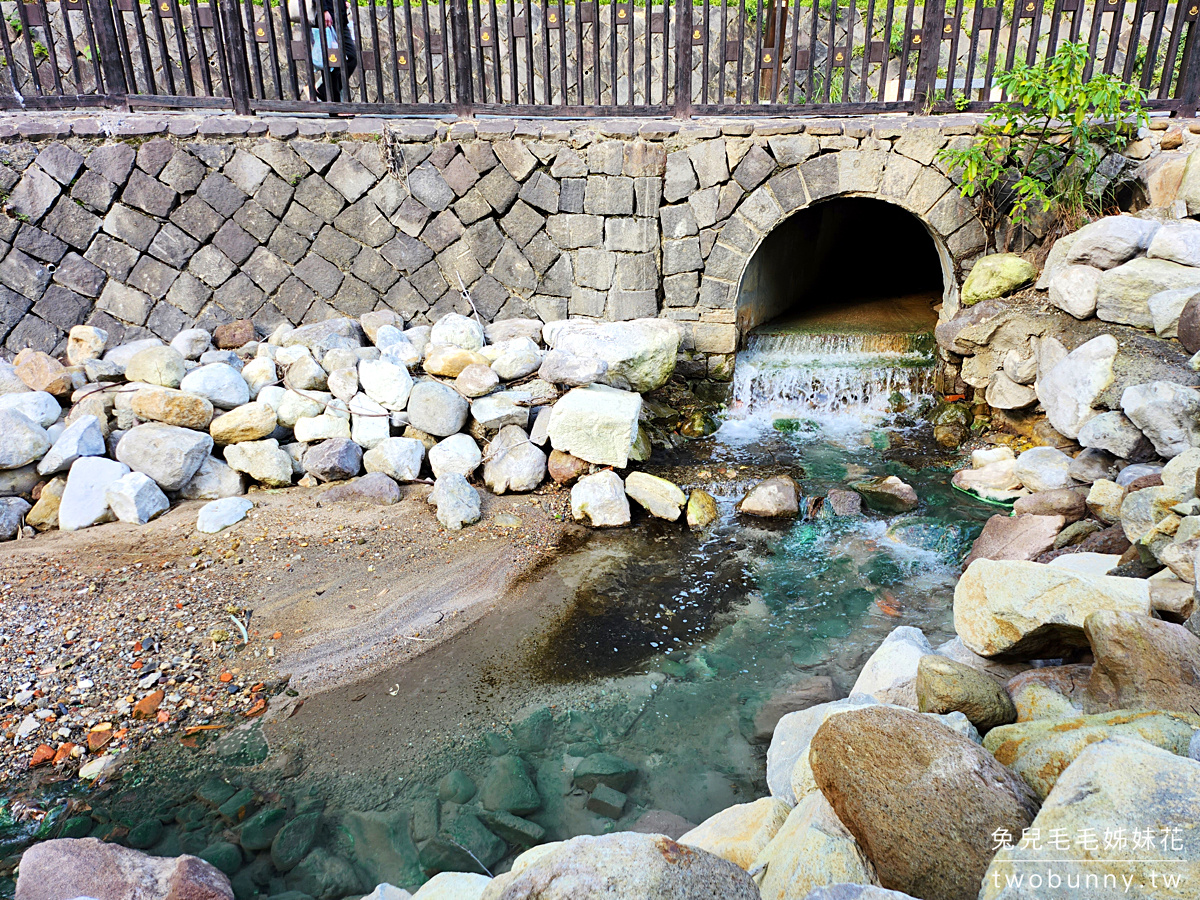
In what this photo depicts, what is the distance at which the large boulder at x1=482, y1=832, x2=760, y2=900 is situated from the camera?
1759 millimetres

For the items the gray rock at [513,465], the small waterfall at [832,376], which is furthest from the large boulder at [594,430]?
the small waterfall at [832,376]

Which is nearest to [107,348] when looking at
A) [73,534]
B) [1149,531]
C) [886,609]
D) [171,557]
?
[73,534]

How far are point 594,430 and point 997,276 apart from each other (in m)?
3.87

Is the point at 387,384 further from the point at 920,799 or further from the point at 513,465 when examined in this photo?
the point at 920,799

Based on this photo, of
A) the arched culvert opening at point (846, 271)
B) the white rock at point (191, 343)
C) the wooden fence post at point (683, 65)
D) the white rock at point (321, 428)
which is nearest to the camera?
the white rock at point (321, 428)

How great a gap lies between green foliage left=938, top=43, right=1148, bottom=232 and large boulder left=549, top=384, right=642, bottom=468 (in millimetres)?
3672

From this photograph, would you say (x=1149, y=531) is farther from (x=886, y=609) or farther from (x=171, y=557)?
(x=171, y=557)

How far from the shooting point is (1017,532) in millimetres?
4684

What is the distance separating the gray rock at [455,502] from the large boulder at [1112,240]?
512 cm

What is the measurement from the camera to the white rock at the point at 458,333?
6.57 meters

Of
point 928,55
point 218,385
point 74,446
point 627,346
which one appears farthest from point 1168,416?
point 74,446

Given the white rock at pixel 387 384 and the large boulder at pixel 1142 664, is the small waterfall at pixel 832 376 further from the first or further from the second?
the large boulder at pixel 1142 664

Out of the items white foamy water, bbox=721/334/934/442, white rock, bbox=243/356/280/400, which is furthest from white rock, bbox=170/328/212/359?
white foamy water, bbox=721/334/934/442

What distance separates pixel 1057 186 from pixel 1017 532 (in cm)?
345
